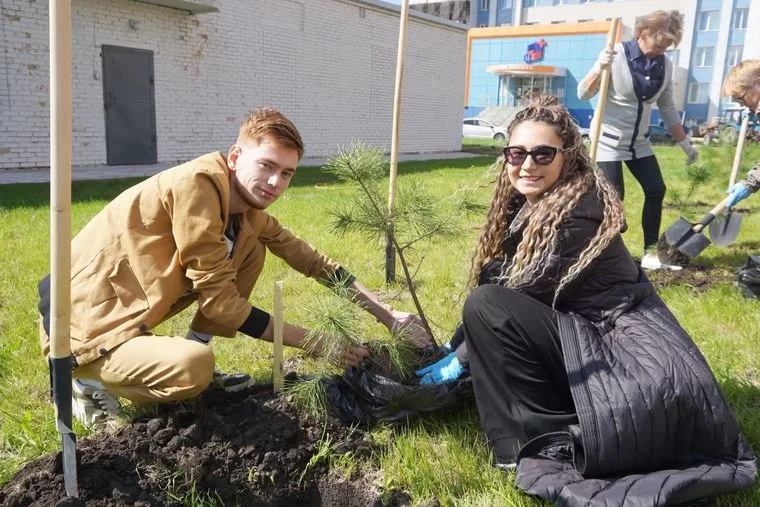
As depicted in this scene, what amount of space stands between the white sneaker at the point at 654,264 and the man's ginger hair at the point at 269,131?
309 cm

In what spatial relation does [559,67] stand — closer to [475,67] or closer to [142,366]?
[475,67]

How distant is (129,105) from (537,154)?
30.9 ft

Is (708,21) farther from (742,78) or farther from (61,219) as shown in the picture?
(61,219)

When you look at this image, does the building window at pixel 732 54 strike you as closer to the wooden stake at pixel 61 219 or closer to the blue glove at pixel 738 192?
the blue glove at pixel 738 192

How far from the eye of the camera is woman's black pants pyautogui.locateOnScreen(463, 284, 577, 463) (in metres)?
1.69

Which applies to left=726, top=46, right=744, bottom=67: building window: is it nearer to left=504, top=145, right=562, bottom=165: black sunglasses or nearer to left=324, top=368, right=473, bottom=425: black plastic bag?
left=504, top=145, right=562, bottom=165: black sunglasses

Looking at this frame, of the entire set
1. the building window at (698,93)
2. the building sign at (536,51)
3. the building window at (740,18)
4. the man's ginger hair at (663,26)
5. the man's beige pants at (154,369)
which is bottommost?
the man's beige pants at (154,369)

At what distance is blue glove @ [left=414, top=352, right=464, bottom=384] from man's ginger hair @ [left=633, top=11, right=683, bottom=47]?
2.73 metres

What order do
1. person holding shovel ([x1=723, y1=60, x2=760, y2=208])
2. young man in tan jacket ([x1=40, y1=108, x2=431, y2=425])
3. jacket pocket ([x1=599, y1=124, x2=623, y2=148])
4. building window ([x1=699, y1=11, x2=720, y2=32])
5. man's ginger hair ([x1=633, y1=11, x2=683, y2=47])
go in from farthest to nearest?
building window ([x1=699, y1=11, x2=720, y2=32]) → jacket pocket ([x1=599, y1=124, x2=623, y2=148]) → man's ginger hair ([x1=633, y1=11, x2=683, y2=47]) → person holding shovel ([x1=723, y1=60, x2=760, y2=208]) → young man in tan jacket ([x1=40, y1=108, x2=431, y2=425])

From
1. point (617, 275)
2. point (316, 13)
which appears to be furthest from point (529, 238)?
point (316, 13)

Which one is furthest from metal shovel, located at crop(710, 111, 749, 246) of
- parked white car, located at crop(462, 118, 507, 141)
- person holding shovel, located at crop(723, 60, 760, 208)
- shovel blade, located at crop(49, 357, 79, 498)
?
parked white car, located at crop(462, 118, 507, 141)

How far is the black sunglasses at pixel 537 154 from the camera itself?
1864mm

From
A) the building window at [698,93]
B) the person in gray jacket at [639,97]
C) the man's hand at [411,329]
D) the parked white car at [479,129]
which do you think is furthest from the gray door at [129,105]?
the building window at [698,93]

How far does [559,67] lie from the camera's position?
34.6m
